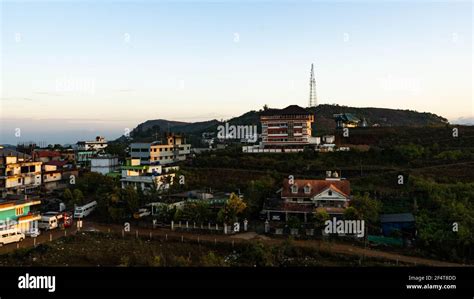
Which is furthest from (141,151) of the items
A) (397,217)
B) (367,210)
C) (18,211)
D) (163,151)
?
(397,217)

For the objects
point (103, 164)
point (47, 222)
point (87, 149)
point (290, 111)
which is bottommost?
point (47, 222)

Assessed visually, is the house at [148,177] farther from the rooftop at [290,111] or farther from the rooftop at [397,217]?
the rooftop at [397,217]

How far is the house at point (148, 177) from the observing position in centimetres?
2650

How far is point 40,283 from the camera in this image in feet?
23.6

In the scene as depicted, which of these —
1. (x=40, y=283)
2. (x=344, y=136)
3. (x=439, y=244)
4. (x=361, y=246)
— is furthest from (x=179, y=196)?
(x=344, y=136)

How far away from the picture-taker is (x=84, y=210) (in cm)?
2284

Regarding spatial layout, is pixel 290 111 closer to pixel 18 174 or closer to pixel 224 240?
pixel 224 240

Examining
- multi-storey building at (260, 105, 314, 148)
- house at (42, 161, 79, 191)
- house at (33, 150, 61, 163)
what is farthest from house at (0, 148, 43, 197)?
multi-storey building at (260, 105, 314, 148)

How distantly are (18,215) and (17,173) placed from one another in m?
10.6

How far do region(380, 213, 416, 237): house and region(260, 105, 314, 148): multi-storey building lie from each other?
17.7m

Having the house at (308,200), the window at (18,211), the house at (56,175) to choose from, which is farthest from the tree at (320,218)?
the house at (56,175)

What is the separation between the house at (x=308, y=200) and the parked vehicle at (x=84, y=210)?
1047 cm

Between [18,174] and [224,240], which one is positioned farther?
[18,174]

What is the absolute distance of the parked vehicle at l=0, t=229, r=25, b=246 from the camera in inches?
701
